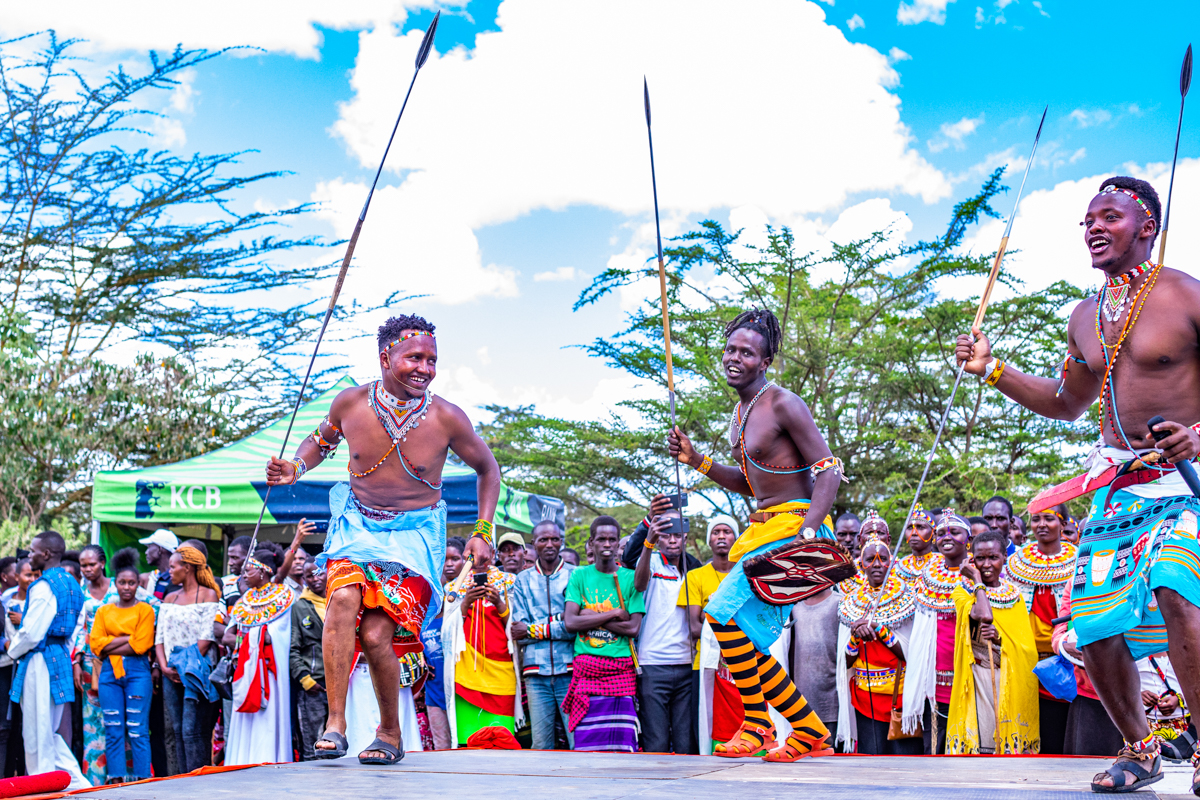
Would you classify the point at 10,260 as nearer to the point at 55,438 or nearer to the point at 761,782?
the point at 55,438

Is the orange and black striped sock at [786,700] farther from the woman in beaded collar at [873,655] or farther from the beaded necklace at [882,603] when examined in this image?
the beaded necklace at [882,603]

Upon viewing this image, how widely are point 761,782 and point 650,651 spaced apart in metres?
4.30

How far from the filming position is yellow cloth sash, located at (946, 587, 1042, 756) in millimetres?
6707

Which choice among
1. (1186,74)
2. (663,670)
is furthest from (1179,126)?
(663,670)

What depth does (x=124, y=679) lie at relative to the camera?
28.6 ft

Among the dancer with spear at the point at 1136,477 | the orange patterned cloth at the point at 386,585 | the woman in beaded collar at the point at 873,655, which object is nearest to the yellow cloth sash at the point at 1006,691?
the woman in beaded collar at the point at 873,655

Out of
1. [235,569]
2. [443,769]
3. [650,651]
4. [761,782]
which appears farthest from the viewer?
[235,569]

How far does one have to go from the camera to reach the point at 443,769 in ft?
14.2

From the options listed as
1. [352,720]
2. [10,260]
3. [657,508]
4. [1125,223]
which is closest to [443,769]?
[657,508]

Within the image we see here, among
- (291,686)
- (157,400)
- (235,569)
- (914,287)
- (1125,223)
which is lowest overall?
(291,686)

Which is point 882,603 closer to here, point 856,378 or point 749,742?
point 749,742

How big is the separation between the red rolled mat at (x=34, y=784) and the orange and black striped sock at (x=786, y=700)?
2.89 metres

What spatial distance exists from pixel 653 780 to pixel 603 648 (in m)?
4.16

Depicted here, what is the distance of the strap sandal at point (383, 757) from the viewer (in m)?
4.55
